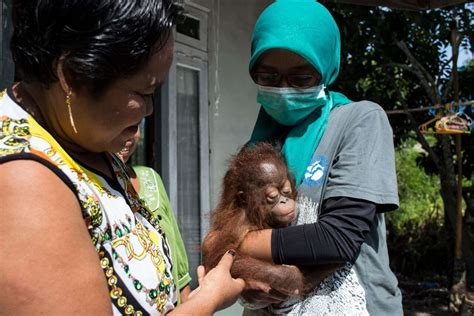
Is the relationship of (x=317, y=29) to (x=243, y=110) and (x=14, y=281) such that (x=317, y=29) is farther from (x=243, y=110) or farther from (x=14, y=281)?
(x=243, y=110)

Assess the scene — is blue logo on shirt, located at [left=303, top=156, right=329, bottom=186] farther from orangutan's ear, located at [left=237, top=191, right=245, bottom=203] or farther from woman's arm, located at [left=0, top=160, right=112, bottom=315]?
woman's arm, located at [left=0, top=160, right=112, bottom=315]

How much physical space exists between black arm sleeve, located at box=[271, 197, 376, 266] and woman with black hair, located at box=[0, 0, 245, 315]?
0.48m

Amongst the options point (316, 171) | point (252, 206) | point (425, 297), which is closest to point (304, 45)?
point (316, 171)

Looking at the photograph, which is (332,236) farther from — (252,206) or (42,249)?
(42,249)

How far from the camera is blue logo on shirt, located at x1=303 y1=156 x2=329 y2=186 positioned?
68.0 inches

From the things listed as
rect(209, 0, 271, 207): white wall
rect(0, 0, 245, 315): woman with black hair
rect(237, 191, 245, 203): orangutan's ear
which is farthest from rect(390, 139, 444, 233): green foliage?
rect(0, 0, 245, 315): woman with black hair

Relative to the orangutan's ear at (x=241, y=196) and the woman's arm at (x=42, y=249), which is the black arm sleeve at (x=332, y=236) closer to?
the orangutan's ear at (x=241, y=196)

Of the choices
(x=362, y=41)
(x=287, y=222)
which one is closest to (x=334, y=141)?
(x=287, y=222)

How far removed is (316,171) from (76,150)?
81 centimetres

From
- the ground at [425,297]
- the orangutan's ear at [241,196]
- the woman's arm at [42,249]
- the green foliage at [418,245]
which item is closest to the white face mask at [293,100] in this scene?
the orangutan's ear at [241,196]

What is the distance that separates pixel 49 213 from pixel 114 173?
1.33ft

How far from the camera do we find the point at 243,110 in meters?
4.64

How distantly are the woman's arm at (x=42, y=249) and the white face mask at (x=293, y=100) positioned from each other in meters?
0.99

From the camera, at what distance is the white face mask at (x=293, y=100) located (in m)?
1.85
